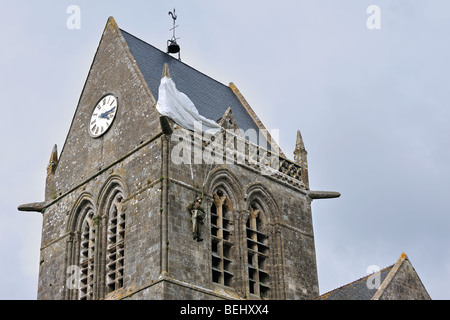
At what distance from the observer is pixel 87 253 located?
3206 cm

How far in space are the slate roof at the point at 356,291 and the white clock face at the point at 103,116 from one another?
9.04m

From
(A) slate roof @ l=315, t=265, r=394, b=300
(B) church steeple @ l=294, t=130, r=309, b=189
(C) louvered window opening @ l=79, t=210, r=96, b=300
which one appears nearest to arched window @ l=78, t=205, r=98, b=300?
(C) louvered window opening @ l=79, t=210, r=96, b=300

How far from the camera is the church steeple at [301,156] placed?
35469 mm

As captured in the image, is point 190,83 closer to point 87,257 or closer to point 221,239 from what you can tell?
point 221,239

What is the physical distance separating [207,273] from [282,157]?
6.82 meters

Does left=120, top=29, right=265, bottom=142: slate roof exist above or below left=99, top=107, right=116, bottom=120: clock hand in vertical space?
above

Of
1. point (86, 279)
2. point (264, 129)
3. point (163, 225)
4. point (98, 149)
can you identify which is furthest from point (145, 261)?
point (264, 129)

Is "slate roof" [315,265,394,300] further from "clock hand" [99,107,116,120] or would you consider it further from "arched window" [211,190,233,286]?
"clock hand" [99,107,116,120]

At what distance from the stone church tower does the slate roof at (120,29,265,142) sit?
0.07 meters

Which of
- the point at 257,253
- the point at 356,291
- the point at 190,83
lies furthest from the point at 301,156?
the point at 356,291

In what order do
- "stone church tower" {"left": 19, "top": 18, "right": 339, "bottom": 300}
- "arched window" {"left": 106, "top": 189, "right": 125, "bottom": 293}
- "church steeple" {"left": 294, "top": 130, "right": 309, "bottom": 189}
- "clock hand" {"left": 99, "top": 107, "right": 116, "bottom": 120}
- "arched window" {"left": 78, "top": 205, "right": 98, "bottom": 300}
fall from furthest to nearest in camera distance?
"church steeple" {"left": 294, "top": 130, "right": 309, "bottom": 189}
"clock hand" {"left": 99, "top": 107, "right": 116, "bottom": 120}
"arched window" {"left": 78, "top": 205, "right": 98, "bottom": 300}
"arched window" {"left": 106, "top": 189, "right": 125, "bottom": 293}
"stone church tower" {"left": 19, "top": 18, "right": 339, "bottom": 300}

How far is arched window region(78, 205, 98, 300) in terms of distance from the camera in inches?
1220

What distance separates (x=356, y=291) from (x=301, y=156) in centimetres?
781

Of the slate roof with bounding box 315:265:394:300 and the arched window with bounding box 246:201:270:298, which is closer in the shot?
the slate roof with bounding box 315:265:394:300
